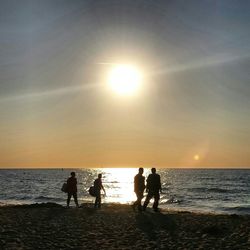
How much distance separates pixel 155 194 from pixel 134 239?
7.97 metres

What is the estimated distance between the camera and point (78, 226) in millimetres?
15836

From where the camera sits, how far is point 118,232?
14500mm

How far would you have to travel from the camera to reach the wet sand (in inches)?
486

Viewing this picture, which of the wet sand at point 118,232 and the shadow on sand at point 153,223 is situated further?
the shadow on sand at point 153,223

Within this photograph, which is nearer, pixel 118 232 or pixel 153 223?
pixel 118 232

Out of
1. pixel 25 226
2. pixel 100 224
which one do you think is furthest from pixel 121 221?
pixel 25 226

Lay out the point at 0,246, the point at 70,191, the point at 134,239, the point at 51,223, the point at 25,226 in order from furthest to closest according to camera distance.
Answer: the point at 70,191 → the point at 51,223 → the point at 25,226 → the point at 134,239 → the point at 0,246

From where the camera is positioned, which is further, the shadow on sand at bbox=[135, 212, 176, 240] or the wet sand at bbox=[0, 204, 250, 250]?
the shadow on sand at bbox=[135, 212, 176, 240]

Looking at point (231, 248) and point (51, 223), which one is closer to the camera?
point (231, 248)

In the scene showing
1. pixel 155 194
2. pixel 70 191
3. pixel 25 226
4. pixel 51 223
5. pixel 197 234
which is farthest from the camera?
pixel 70 191

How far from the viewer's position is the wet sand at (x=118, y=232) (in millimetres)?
12352

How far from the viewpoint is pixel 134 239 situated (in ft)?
43.4

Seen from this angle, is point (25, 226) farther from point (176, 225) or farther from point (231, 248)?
point (231, 248)

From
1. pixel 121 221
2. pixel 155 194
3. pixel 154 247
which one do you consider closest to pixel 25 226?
pixel 121 221
